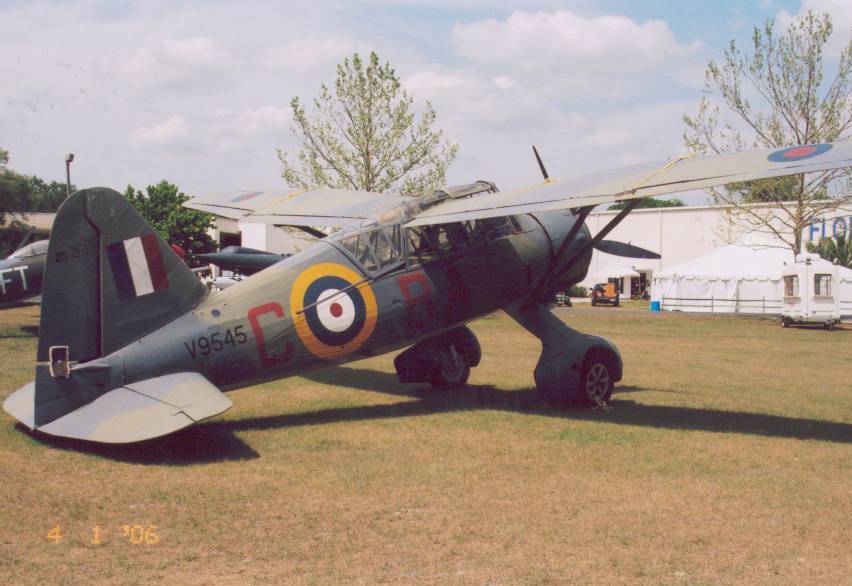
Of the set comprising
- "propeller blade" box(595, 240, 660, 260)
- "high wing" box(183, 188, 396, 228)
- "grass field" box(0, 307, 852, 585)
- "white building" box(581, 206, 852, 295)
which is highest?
"white building" box(581, 206, 852, 295)

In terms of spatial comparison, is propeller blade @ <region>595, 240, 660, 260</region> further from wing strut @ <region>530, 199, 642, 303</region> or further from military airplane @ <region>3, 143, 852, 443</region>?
wing strut @ <region>530, 199, 642, 303</region>

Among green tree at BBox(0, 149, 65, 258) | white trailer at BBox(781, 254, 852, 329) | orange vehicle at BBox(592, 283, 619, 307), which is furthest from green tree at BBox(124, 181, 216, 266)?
white trailer at BBox(781, 254, 852, 329)

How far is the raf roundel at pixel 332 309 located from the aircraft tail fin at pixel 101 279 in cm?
150

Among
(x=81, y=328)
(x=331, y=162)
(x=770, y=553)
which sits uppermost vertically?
(x=331, y=162)

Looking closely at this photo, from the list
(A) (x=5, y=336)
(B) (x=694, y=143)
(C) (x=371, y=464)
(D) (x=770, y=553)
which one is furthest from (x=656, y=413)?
(B) (x=694, y=143)

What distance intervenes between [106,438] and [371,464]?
2297 millimetres

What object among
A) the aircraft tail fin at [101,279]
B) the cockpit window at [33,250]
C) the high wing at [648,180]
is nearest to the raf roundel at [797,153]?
the high wing at [648,180]

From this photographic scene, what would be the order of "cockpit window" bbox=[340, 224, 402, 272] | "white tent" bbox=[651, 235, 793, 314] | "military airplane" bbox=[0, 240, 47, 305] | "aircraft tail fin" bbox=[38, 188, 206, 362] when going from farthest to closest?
"white tent" bbox=[651, 235, 793, 314] → "military airplane" bbox=[0, 240, 47, 305] → "cockpit window" bbox=[340, 224, 402, 272] → "aircraft tail fin" bbox=[38, 188, 206, 362]

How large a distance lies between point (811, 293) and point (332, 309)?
1008 inches

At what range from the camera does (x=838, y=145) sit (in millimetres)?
8570

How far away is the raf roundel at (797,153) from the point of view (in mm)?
8258

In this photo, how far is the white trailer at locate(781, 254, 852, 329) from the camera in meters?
29.5

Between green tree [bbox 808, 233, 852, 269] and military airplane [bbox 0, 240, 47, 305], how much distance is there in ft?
129

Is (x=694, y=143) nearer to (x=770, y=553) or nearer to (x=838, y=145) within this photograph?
(x=838, y=145)
